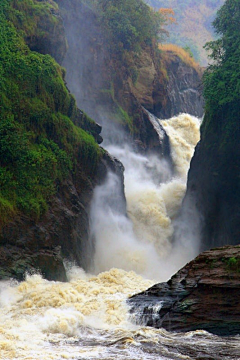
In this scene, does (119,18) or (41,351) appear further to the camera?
(119,18)

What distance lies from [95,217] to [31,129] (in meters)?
6.11

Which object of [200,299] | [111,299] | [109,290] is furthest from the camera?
[109,290]

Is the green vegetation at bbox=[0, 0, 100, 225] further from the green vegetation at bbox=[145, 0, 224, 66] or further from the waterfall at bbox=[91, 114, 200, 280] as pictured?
the green vegetation at bbox=[145, 0, 224, 66]

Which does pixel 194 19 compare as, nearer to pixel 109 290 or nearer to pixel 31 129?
pixel 31 129

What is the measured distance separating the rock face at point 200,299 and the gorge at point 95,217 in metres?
0.04

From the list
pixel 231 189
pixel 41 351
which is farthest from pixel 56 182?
pixel 41 351

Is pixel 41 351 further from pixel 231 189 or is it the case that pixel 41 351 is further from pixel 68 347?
pixel 231 189

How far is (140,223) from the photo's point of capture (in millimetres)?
26828

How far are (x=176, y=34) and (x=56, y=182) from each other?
89088mm

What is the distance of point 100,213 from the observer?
78.7 ft

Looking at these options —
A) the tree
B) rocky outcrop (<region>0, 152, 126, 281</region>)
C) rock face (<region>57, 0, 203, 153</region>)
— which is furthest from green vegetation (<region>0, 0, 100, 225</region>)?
rock face (<region>57, 0, 203, 153</region>)

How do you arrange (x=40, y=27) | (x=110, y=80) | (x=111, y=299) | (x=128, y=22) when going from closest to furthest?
(x=111, y=299)
(x=40, y=27)
(x=110, y=80)
(x=128, y=22)

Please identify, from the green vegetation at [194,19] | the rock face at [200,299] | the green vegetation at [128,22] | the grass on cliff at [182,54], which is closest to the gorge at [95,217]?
the rock face at [200,299]

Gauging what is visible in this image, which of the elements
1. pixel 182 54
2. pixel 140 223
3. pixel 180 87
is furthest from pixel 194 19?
pixel 140 223
